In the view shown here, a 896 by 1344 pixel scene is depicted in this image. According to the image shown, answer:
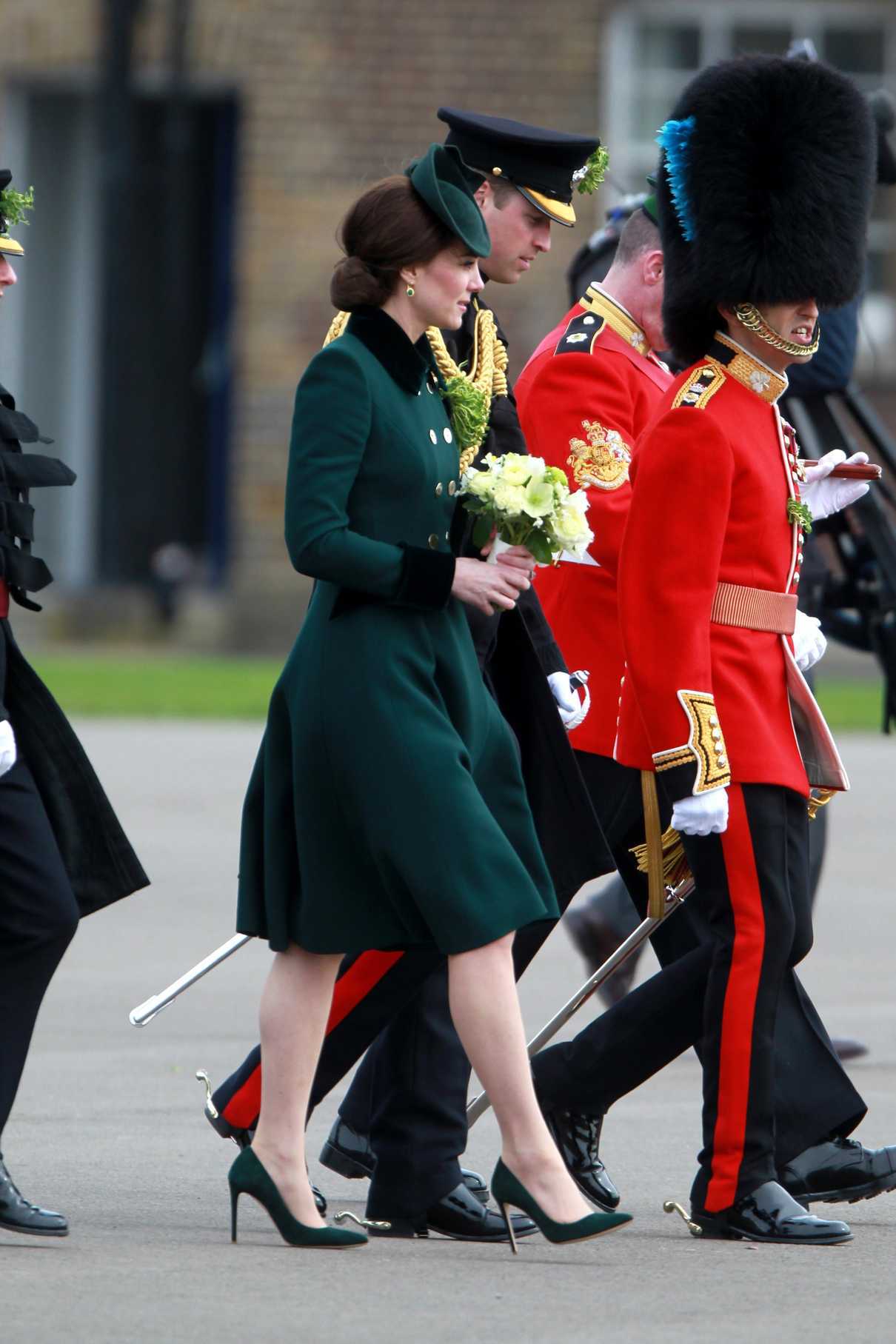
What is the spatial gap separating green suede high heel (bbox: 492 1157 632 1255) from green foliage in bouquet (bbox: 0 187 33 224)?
181 centimetres

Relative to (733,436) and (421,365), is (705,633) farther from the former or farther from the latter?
(421,365)

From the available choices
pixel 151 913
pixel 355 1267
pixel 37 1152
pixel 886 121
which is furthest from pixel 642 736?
pixel 151 913

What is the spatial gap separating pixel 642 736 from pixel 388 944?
2.62 feet

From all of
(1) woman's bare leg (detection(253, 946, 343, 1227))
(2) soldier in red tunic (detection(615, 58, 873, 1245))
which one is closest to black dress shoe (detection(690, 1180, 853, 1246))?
→ (2) soldier in red tunic (detection(615, 58, 873, 1245))

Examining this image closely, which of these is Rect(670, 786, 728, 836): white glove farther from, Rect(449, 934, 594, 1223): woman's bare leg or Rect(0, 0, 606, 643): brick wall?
Rect(0, 0, 606, 643): brick wall

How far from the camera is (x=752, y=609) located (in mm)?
4832

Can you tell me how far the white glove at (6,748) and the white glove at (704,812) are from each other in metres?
1.08

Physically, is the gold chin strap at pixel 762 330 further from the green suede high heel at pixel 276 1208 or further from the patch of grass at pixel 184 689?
the patch of grass at pixel 184 689

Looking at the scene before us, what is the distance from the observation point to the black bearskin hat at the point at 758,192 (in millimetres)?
4945

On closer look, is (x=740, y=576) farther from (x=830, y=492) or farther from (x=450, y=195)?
(x=450, y=195)

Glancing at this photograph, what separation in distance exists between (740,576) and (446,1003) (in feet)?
2.94

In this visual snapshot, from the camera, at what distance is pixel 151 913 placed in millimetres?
8719

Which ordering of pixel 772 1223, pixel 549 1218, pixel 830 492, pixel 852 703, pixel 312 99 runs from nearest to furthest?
pixel 549 1218
pixel 772 1223
pixel 830 492
pixel 852 703
pixel 312 99

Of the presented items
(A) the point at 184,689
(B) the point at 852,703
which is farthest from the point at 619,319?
(A) the point at 184,689
